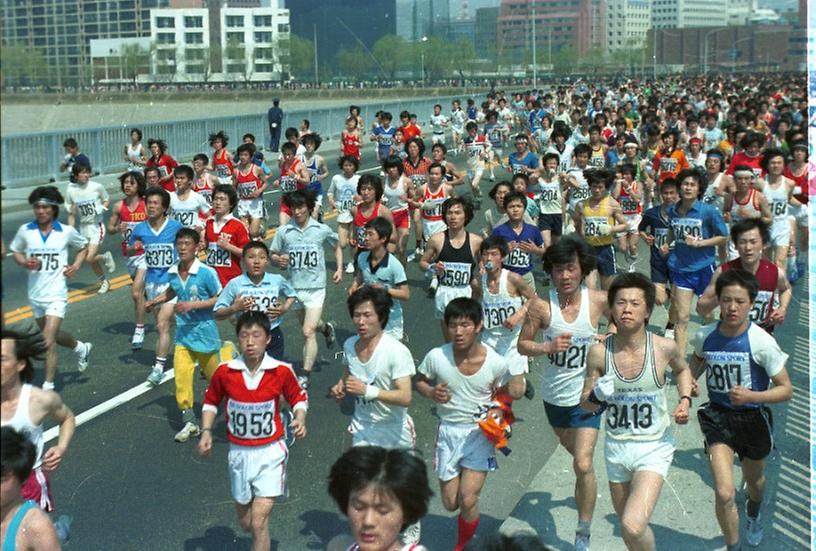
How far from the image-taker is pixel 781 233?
12.1 metres

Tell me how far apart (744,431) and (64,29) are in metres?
4.30

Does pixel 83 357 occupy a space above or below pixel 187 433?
above

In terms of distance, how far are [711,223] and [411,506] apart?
749cm

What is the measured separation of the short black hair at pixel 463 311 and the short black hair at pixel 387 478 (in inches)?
101

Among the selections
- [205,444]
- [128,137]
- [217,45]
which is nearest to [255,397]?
[205,444]

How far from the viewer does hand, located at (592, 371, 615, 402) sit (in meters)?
6.05

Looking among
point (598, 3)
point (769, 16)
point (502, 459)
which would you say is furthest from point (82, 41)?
Result: point (769, 16)

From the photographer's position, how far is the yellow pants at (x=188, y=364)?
8.66 m

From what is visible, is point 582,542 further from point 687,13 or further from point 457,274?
point 687,13

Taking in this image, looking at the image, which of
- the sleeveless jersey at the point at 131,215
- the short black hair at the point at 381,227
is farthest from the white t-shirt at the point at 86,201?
the short black hair at the point at 381,227

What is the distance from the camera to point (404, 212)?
14.9 metres

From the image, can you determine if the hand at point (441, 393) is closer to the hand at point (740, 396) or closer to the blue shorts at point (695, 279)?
the hand at point (740, 396)

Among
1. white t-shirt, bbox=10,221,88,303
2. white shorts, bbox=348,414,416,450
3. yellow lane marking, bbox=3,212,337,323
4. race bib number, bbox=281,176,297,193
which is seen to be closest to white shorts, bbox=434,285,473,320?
white t-shirt, bbox=10,221,88,303

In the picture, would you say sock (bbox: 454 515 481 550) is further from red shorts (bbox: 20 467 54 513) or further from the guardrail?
the guardrail
